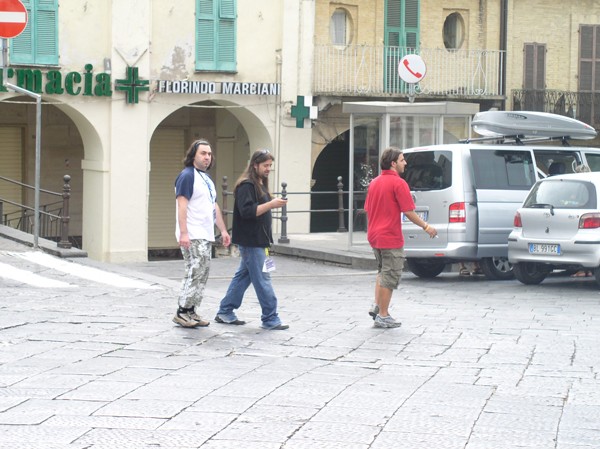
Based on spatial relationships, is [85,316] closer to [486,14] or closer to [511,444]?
[511,444]

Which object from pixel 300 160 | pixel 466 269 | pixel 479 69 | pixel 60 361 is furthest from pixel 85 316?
pixel 479 69

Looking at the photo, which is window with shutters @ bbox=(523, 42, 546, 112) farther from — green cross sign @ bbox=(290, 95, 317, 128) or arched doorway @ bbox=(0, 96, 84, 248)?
arched doorway @ bbox=(0, 96, 84, 248)

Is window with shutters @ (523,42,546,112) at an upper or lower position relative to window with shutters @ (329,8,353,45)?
lower

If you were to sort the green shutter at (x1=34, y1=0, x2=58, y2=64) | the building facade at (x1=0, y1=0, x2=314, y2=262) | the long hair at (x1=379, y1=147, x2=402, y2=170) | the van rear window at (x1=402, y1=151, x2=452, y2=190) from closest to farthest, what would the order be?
the long hair at (x1=379, y1=147, x2=402, y2=170) → the van rear window at (x1=402, y1=151, x2=452, y2=190) → the green shutter at (x1=34, y1=0, x2=58, y2=64) → the building facade at (x1=0, y1=0, x2=314, y2=262)

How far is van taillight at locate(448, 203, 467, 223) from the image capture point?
59.4ft

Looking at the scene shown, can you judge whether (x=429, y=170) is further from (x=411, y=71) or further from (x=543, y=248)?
(x=411, y=71)

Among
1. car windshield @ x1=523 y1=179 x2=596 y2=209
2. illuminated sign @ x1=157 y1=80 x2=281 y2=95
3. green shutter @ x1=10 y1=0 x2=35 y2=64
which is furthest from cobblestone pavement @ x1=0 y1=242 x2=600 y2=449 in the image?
illuminated sign @ x1=157 y1=80 x2=281 y2=95

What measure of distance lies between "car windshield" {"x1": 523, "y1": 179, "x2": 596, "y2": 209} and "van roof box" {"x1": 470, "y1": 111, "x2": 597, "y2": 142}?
270 cm

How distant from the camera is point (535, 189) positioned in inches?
698

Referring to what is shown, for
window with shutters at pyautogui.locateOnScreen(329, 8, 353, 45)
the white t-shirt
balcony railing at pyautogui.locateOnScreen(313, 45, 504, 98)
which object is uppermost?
window with shutters at pyautogui.locateOnScreen(329, 8, 353, 45)

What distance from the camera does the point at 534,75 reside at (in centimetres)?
3300

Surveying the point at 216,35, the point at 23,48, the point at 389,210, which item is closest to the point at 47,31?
the point at 23,48

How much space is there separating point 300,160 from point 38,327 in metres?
18.9

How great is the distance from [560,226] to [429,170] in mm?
2215
